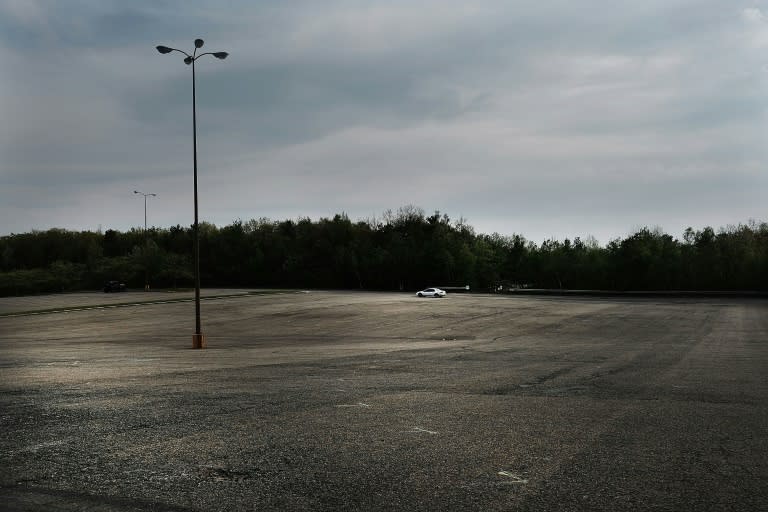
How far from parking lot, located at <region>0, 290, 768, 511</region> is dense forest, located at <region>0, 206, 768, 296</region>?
263 ft

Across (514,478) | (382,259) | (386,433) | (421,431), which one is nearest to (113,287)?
(382,259)

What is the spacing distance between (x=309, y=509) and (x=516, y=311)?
48209 mm

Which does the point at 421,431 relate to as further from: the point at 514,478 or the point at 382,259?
the point at 382,259

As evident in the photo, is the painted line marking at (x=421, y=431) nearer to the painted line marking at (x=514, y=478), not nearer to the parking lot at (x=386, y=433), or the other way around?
the parking lot at (x=386, y=433)

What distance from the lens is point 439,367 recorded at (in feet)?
52.6

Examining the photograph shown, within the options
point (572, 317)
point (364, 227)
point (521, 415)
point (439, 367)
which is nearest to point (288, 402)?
point (521, 415)

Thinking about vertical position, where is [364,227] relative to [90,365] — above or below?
above

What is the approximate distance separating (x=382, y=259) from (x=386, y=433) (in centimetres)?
10538

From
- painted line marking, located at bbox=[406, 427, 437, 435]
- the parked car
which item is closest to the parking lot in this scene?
painted line marking, located at bbox=[406, 427, 437, 435]

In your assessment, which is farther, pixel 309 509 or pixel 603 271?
pixel 603 271

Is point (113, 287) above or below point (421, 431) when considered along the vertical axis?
above

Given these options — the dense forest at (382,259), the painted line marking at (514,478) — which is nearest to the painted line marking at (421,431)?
the painted line marking at (514,478)

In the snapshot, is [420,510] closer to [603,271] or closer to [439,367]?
[439,367]

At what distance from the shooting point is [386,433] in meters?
8.14
